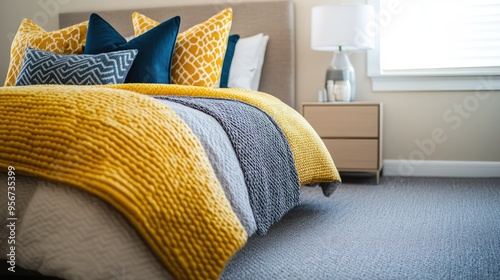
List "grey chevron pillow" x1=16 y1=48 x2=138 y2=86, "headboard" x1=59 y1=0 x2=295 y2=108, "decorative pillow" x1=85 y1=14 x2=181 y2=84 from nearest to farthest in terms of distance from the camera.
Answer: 1. "grey chevron pillow" x1=16 y1=48 x2=138 y2=86
2. "decorative pillow" x1=85 y1=14 x2=181 y2=84
3. "headboard" x1=59 y1=0 x2=295 y2=108

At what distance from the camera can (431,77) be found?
3643mm

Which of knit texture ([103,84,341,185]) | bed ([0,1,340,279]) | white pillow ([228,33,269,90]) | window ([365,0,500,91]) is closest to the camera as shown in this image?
bed ([0,1,340,279])

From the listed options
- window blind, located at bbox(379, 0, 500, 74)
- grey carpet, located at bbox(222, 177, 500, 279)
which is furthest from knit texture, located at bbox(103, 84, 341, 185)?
window blind, located at bbox(379, 0, 500, 74)

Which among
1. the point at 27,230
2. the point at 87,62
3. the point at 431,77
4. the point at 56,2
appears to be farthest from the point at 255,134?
the point at 56,2

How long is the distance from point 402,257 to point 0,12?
388cm

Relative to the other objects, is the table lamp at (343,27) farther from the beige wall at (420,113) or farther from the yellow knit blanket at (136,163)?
the yellow knit blanket at (136,163)

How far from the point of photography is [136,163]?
1200 millimetres

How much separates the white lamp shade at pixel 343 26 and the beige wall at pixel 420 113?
0.38m

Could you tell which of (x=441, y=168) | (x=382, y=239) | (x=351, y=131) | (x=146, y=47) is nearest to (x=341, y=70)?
(x=351, y=131)

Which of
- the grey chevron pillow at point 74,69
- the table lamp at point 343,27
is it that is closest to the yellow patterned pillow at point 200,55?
the grey chevron pillow at point 74,69

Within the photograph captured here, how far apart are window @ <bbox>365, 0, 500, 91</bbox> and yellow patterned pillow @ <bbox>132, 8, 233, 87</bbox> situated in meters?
1.00

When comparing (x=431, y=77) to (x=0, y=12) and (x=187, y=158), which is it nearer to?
(x=187, y=158)

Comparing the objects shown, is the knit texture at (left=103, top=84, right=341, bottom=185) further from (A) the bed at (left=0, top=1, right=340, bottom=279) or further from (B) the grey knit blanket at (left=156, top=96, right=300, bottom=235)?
(A) the bed at (left=0, top=1, right=340, bottom=279)

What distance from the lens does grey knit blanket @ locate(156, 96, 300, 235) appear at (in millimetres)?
1709
